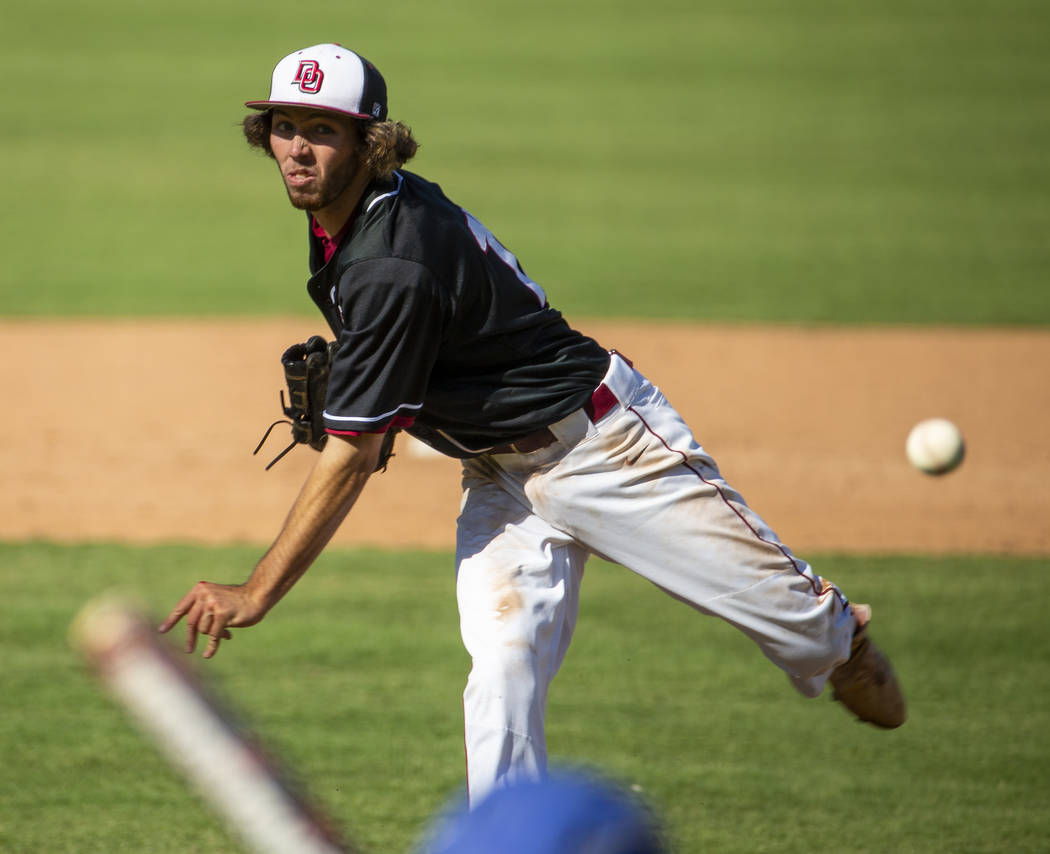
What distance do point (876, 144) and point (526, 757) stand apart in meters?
18.3

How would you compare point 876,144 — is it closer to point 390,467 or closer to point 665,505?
point 390,467

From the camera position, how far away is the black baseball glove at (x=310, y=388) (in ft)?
12.8

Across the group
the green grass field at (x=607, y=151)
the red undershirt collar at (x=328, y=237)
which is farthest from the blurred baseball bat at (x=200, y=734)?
the green grass field at (x=607, y=151)

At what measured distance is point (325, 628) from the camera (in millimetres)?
6195

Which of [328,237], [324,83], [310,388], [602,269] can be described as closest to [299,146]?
[324,83]

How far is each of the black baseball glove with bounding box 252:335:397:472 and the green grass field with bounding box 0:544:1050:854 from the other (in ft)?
3.45

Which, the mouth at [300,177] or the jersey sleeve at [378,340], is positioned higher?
the mouth at [300,177]

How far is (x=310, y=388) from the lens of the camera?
12.9 feet

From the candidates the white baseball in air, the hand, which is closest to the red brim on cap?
the hand

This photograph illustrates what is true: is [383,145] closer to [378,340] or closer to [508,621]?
[378,340]

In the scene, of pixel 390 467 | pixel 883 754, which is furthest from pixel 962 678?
pixel 390 467

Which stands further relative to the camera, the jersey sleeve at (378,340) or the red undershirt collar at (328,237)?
the red undershirt collar at (328,237)

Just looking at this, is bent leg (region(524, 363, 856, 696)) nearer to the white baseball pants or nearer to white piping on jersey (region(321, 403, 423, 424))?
the white baseball pants

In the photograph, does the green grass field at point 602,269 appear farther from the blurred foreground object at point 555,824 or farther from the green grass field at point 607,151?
the blurred foreground object at point 555,824
